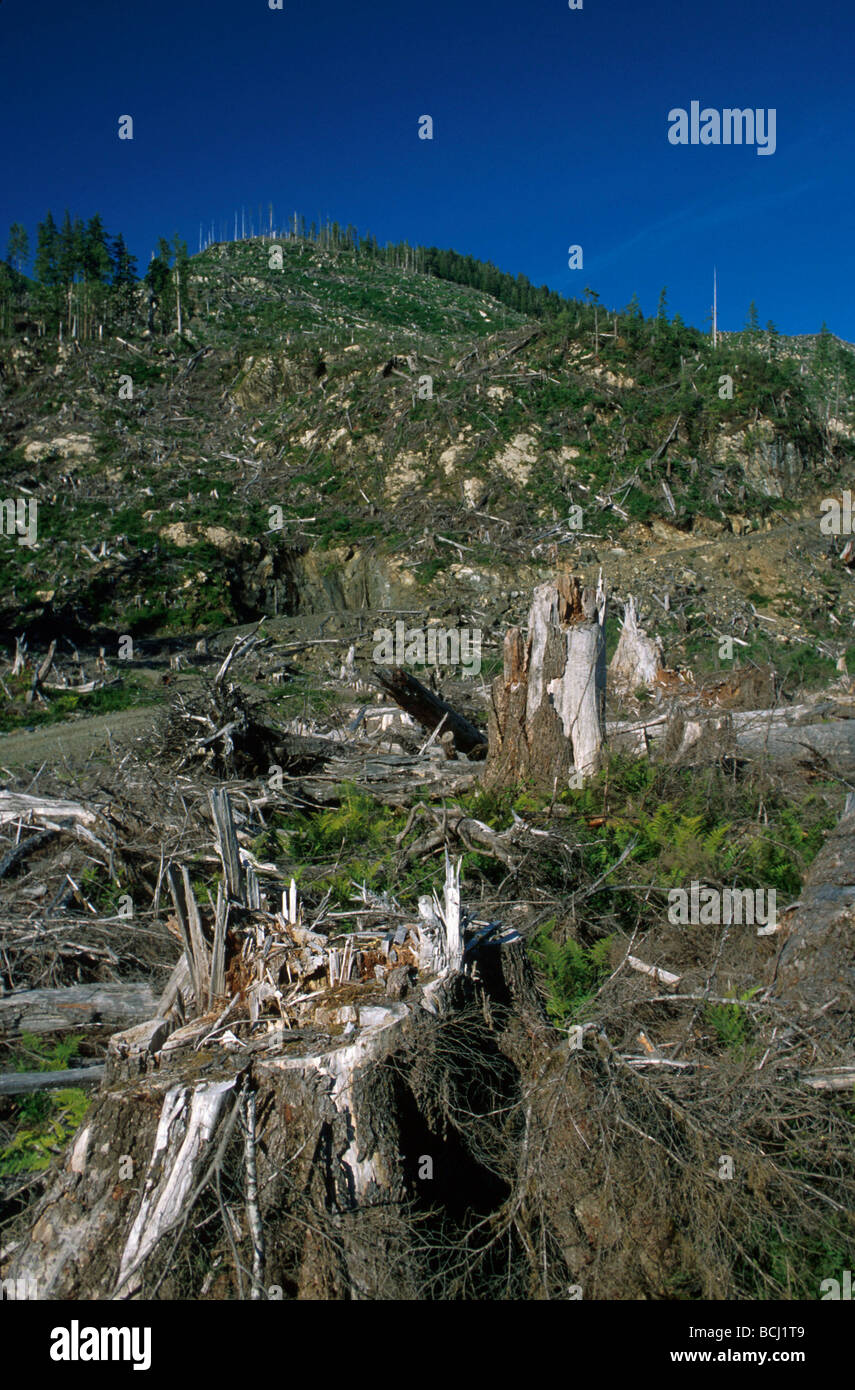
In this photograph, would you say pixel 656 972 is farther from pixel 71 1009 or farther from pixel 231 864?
pixel 71 1009

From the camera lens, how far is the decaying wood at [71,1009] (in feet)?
15.1

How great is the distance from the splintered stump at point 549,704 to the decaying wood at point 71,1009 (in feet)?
13.2

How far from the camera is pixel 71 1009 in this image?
184 inches

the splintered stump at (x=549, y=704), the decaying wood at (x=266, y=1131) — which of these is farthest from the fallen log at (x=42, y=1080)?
the splintered stump at (x=549, y=704)

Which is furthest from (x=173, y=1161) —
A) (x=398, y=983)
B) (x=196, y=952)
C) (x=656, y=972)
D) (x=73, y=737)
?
(x=73, y=737)

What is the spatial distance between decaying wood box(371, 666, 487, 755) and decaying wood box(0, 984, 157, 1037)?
13.7 ft

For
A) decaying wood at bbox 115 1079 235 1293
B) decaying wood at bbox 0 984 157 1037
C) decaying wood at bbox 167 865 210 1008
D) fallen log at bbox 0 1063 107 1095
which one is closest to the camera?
decaying wood at bbox 115 1079 235 1293

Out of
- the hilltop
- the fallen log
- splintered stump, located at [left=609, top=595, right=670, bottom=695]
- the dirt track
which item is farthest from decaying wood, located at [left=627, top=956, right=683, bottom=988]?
the hilltop

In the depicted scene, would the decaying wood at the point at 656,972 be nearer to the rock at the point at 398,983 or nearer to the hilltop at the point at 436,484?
the rock at the point at 398,983

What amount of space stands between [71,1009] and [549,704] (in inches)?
198

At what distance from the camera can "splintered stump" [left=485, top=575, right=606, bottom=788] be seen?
8.05 metres

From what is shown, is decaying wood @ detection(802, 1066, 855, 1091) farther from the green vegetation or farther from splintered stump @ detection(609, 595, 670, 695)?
splintered stump @ detection(609, 595, 670, 695)
